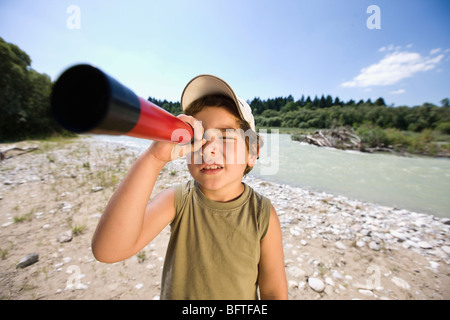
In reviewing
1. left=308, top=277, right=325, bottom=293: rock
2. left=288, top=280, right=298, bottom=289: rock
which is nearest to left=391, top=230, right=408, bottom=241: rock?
left=308, top=277, right=325, bottom=293: rock

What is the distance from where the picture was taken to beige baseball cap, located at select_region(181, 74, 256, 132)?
1.21 meters

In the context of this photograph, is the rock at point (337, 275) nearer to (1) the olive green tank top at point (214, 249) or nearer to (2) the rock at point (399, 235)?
(1) the olive green tank top at point (214, 249)

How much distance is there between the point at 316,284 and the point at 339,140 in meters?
17.1

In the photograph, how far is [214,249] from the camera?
3.92ft

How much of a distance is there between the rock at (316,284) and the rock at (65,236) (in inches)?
137

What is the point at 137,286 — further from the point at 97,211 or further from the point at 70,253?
the point at 97,211

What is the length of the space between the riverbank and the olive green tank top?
126cm

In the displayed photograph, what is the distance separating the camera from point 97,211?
3.65 m

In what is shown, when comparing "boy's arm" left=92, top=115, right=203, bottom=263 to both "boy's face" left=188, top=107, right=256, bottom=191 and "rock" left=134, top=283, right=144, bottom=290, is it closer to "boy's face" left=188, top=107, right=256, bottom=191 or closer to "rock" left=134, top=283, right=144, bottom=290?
"boy's face" left=188, top=107, right=256, bottom=191

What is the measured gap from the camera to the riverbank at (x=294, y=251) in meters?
2.12

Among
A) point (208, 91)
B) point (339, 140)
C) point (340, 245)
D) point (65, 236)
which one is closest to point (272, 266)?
point (208, 91)

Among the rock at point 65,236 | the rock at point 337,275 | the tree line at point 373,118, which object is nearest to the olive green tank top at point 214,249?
the rock at point 337,275

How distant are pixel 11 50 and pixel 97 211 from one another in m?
21.3
